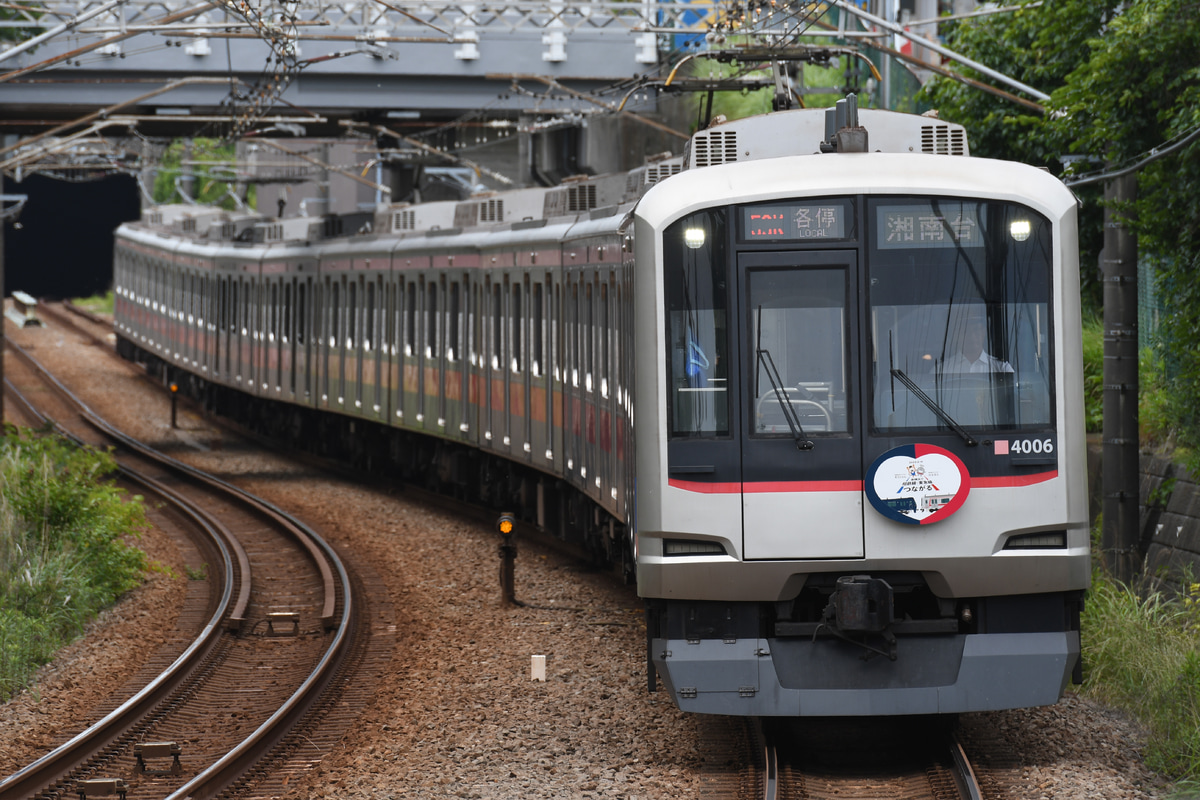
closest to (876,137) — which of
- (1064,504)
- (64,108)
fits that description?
(1064,504)

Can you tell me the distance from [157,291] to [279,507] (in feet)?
59.8

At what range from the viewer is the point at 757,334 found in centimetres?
767

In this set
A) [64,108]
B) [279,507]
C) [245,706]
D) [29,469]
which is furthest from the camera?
[64,108]

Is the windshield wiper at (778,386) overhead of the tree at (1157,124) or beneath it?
beneath

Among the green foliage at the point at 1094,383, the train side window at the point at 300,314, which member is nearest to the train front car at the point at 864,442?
the green foliage at the point at 1094,383

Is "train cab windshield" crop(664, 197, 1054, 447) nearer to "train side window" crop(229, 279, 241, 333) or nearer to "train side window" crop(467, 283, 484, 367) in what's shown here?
"train side window" crop(467, 283, 484, 367)

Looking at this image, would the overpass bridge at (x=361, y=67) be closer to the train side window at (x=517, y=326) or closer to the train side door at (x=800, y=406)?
the train side window at (x=517, y=326)

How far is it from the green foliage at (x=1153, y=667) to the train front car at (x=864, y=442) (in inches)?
25.0

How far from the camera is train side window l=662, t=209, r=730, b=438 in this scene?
7707 millimetres

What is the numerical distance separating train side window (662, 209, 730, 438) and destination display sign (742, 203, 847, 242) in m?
0.15

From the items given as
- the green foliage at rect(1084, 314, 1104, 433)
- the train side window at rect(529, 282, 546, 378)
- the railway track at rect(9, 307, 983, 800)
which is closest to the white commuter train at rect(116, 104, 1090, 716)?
the railway track at rect(9, 307, 983, 800)

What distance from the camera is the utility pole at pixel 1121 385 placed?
36.0ft

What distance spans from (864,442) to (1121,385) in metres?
4.03

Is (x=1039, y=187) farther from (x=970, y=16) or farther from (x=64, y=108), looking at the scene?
(x=64, y=108)
